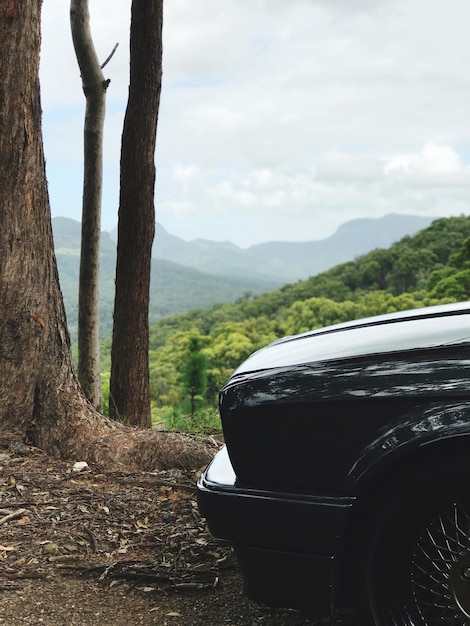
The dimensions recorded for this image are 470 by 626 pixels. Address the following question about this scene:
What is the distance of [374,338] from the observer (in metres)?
2.94

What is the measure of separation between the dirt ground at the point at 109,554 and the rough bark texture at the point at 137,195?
2.53m

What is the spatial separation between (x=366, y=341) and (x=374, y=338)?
0.05 m

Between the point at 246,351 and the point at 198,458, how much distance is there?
27.4 m

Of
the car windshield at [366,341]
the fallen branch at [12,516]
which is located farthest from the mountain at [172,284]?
the car windshield at [366,341]

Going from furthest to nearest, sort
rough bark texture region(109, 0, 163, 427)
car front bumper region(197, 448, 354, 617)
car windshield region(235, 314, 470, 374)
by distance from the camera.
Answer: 1. rough bark texture region(109, 0, 163, 427)
2. car windshield region(235, 314, 470, 374)
3. car front bumper region(197, 448, 354, 617)

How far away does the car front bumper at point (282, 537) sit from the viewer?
2598 millimetres

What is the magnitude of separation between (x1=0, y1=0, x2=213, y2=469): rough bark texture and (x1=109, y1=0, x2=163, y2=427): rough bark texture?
1942 mm

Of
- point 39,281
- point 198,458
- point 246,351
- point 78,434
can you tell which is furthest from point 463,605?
point 246,351

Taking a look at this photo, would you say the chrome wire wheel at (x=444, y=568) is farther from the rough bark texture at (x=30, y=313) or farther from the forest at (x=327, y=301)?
the forest at (x=327, y=301)

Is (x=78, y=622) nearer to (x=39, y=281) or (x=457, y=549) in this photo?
(x=457, y=549)

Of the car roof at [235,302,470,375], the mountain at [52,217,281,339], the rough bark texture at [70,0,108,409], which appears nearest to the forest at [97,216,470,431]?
the rough bark texture at [70,0,108,409]

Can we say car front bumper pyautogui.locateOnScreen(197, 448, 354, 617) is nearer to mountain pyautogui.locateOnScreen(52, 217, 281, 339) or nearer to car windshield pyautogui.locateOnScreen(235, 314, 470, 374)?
car windshield pyautogui.locateOnScreen(235, 314, 470, 374)

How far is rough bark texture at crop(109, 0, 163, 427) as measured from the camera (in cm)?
745

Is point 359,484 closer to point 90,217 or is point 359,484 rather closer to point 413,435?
point 413,435
